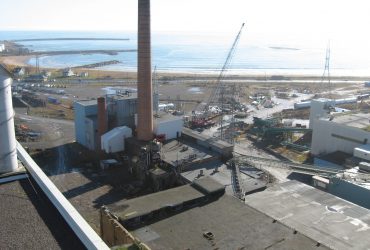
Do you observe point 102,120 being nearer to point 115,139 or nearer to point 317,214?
point 115,139

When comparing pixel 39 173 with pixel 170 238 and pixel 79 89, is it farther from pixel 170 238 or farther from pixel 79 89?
pixel 79 89

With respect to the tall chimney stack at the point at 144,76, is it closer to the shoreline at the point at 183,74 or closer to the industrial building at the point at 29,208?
the industrial building at the point at 29,208

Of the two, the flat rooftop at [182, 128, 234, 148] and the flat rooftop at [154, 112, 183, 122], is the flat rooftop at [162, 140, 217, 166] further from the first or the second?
the flat rooftop at [154, 112, 183, 122]

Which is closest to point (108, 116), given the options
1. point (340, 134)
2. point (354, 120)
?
point (340, 134)

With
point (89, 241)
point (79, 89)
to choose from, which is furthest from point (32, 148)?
point (79, 89)

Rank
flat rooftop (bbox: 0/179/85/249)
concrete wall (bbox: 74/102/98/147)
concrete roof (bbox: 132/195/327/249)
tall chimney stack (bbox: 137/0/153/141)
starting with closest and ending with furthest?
flat rooftop (bbox: 0/179/85/249), concrete roof (bbox: 132/195/327/249), tall chimney stack (bbox: 137/0/153/141), concrete wall (bbox: 74/102/98/147)

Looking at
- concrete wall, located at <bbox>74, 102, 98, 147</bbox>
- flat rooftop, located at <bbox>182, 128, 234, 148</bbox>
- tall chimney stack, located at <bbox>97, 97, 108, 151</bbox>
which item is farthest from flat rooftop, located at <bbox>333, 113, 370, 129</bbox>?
concrete wall, located at <bbox>74, 102, 98, 147</bbox>
